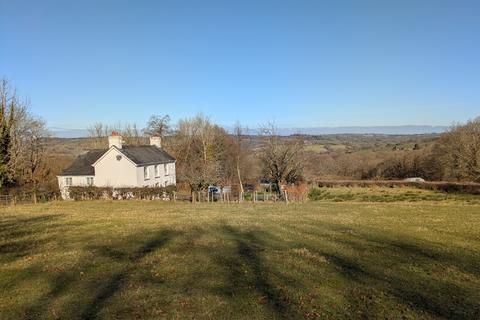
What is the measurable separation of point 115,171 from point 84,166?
537 centimetres

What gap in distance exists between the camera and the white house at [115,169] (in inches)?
1748

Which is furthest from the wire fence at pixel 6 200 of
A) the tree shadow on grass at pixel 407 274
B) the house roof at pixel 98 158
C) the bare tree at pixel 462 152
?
the bare tree at pixel 462 152

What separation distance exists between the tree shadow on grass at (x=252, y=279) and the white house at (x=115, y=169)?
3381cm

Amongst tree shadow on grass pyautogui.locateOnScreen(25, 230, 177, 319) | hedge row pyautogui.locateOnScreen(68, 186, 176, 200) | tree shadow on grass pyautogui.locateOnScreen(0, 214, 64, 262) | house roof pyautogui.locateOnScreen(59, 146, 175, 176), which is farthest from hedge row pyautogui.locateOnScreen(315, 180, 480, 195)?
tree shadow on grass pyautogui.locateOnScreen(0, 214, 64, 262)

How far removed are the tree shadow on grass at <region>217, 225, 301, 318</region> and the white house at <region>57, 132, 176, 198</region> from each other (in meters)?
33.8

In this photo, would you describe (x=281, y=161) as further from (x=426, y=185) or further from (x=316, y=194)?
(x=426, y=185)

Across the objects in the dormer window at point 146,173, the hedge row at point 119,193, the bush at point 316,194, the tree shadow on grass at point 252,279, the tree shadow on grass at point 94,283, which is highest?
the dormer window at point 146,173

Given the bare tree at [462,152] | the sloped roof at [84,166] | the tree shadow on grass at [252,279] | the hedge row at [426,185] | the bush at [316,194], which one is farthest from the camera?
the bare tree at [462,152]

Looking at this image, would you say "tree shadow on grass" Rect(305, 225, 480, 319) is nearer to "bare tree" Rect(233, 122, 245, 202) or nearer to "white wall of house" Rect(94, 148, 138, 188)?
"white wall of house" Rect(94, 148, 138, 188)

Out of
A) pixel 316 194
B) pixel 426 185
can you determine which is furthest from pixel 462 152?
pixel 316 194

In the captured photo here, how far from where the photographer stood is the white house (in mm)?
44406

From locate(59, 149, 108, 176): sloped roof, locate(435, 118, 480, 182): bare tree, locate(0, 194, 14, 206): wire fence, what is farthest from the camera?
locate(435, 118, 480, 182): bare tree

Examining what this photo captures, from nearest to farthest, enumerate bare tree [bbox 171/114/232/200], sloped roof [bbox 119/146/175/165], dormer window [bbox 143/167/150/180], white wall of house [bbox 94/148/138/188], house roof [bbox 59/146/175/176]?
white wall of house [bbox 94/148/138/188] < sloped roof [bbox 119/146/175/165] < house roof [bbox 59/146/175/176] < dormer window [bbox 143/167/150/180] < bare tree [bbox 171/114/232/200]

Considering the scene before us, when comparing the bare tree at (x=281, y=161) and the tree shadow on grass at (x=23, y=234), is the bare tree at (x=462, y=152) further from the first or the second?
the tree shadow on grass at (x=23, y=234)
